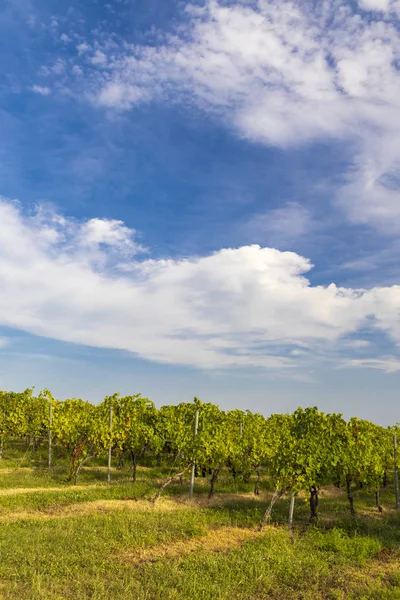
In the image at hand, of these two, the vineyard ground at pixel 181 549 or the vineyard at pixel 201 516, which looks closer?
the vineyard ground at pixel 181 549

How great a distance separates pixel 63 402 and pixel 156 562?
27139mm

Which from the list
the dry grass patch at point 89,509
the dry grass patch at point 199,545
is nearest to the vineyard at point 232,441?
the dry grass patch at point 89,509

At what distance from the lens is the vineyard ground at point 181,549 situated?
377 inches

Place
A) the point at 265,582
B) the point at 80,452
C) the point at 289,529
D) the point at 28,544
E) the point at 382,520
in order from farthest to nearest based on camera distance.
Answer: the point at 80,452 → the point at 382,520 → the point at 289,529 → the point at 28,544 → the point at 265,582

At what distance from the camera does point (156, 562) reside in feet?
36.6

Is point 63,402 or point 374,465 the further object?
point 63,402

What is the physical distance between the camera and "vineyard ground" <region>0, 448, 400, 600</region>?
957 cm

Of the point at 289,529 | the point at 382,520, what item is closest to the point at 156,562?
the point at 289,529

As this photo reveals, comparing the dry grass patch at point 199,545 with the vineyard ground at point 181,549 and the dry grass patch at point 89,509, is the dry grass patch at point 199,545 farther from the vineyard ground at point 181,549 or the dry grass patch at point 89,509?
the dry grass patch at point 89,509

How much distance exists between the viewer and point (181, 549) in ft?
40.7

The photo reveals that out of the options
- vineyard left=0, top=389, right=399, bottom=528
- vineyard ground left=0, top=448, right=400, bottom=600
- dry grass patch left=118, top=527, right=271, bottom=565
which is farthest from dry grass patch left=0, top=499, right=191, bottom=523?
dry grass patch left=118, top=527, right=271, bottom=565

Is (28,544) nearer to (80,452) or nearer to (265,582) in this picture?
(265,582)

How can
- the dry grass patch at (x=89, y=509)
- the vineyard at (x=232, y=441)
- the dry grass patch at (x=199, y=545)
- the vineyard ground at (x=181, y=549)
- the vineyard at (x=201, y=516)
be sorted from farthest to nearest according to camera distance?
the vineyard at (x=232, y=441), the dry grass patch at (x=89, y=509), the dry grass patch at (x=199, y=545), the vineyard at (x=201, y=516), the vineyard ground at (x=181, y=549)

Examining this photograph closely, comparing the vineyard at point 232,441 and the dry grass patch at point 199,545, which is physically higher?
the vineyard at point 232,441
